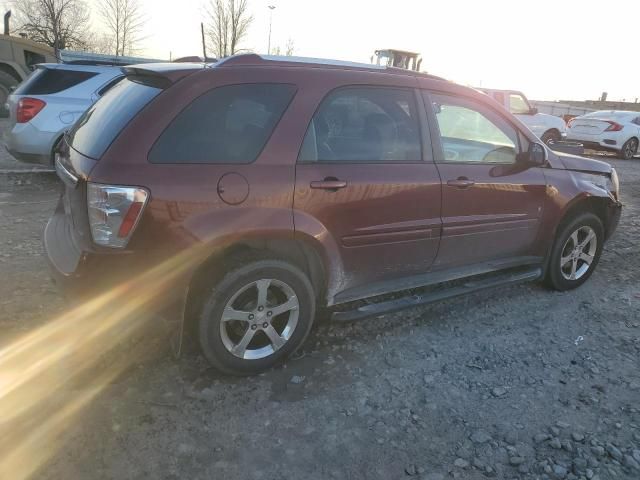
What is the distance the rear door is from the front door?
15 cm

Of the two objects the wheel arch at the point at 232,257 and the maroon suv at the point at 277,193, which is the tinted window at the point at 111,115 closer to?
the maroon suv at the point at 277,193

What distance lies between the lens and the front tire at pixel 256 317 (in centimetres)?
274

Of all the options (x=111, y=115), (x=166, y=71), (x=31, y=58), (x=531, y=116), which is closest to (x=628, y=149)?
(x=531, y=116)

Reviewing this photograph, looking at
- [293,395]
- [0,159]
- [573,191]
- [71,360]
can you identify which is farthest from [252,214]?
[0,159]

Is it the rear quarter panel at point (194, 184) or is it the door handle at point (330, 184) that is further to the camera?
the door handle at point (330, 184)

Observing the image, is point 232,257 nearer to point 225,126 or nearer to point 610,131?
point 225,126

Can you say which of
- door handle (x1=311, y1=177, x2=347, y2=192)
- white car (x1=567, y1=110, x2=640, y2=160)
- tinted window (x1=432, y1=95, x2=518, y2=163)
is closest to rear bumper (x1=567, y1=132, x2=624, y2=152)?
white car (x1=567, y1=110, x2=640, y2=160)

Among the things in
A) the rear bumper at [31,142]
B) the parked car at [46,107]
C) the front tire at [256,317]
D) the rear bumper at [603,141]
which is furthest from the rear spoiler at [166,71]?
the rear bumper at [603,141]

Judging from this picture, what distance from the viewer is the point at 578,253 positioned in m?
4.45

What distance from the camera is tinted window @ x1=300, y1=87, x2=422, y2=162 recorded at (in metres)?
2.95

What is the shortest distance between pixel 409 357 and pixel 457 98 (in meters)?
1.82

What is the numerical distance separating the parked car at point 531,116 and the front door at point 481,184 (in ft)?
33.0

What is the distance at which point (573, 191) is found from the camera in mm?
4148

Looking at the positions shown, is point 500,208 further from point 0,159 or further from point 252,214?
point 0,159
